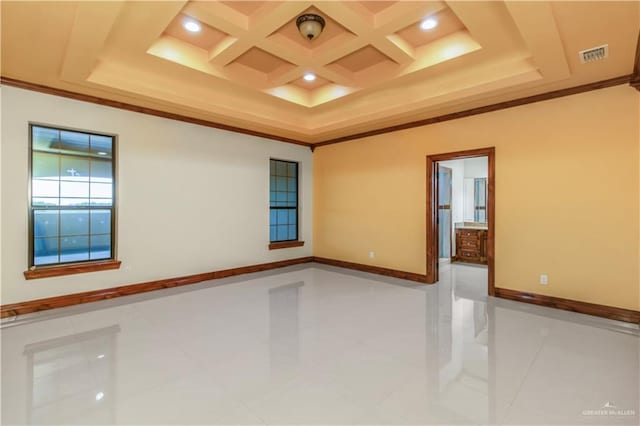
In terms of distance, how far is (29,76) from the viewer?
3566 mm

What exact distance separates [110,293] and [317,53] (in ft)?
13.8

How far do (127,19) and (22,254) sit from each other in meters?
2.98

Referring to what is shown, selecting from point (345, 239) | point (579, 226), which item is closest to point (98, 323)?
point (345, 239)

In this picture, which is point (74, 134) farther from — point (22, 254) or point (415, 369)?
point (415, 369)

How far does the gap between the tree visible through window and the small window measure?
9.54 ft

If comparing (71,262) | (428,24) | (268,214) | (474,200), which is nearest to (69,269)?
(71,262)

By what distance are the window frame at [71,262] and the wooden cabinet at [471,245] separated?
681 centimetres

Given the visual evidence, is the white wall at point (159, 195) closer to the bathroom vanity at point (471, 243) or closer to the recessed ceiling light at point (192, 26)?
the recessed ceiling light at point (192, 26)

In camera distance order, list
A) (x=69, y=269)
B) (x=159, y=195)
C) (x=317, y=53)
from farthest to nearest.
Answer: (x=159, y=195)
(x=69, y=269)
(x=317, y=53)

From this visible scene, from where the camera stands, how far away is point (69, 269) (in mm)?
4016

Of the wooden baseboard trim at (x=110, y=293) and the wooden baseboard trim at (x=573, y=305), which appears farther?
the wooden baseboard trim at (x=110, y=293)

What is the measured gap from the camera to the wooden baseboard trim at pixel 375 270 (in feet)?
17.8

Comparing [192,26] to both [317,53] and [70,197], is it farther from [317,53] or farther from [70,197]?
[70,197]

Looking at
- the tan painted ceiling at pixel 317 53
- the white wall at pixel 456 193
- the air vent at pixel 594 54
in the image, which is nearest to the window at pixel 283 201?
the tan painted ceiling at pixel 317 53
